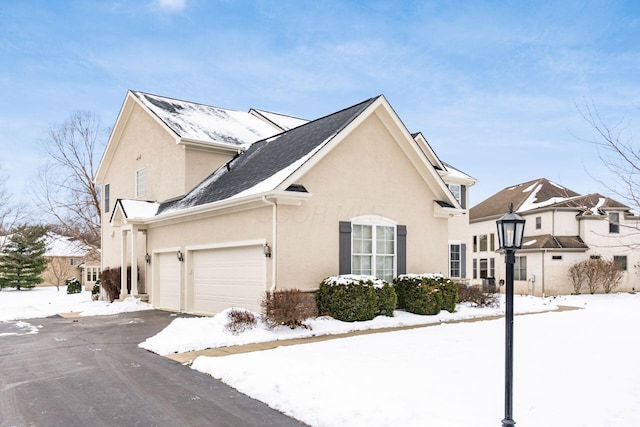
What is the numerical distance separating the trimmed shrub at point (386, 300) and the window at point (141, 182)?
40.6 ft

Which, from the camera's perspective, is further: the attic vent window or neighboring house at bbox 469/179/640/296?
neighboring house at bbox 469/179/640/296

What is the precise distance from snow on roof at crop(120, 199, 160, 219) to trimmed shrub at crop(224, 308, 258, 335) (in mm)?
8615

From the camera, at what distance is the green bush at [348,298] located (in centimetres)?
1228

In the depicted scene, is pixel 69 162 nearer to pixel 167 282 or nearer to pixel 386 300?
pixel 167 282

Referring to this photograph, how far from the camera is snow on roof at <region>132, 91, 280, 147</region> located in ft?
62.5

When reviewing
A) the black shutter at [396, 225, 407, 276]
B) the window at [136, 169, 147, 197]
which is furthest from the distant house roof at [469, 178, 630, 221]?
the window at [136, 169, 147, 197]

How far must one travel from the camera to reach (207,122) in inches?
822

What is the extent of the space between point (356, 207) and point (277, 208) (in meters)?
2.60

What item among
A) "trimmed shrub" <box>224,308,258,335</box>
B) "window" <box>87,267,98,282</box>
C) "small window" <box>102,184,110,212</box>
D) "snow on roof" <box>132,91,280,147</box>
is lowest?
"window" <box>87,267,98,282</box>

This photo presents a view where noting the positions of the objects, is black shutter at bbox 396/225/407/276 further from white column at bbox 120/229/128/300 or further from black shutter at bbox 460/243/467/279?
white column at bbox 120/229/128/300

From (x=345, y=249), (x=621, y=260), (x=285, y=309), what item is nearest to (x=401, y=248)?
(x=345, y=249)

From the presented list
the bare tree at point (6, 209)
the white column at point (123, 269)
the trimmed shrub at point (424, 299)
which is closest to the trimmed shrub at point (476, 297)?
the trimmed shrub at point (424, 299)

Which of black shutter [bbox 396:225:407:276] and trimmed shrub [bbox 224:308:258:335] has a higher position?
black shutter [bbox 396:225:407:276]

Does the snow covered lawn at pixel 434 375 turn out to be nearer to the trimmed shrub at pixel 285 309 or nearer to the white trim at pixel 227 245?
the trimmed shrub at pixel 285 309
